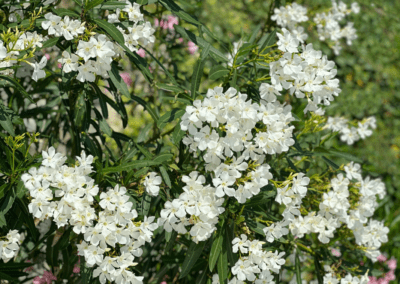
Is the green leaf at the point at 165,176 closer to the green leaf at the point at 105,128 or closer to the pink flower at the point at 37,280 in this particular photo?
the green leaf at the point at 105,128

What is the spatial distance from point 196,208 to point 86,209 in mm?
381

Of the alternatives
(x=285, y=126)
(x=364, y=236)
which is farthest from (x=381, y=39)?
(x=285, y=126)

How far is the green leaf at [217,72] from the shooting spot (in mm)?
1605

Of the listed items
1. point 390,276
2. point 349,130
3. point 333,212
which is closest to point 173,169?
point 333,212

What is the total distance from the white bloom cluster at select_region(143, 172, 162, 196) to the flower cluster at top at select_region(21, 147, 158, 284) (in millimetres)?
138

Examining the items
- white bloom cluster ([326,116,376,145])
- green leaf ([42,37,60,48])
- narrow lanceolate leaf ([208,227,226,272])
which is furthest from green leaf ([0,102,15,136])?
white bloom cluster ([326,116,376,145])

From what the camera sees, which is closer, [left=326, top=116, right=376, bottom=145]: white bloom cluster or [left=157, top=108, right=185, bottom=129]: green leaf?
[left=157, top=108, right=185, bottom=129]: green leaf

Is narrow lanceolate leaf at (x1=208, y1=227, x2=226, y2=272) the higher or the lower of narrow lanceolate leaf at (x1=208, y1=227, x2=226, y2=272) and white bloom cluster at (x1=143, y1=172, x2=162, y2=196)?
the lower

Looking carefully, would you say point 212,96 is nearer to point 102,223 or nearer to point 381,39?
point 102,223

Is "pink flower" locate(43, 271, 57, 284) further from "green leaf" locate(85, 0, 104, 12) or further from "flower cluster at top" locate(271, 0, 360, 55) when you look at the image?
"flower cluster at top" locate(271, 0, 360, 55)

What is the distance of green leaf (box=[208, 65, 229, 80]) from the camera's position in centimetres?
161

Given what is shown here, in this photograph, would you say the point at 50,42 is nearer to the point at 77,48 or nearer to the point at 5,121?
the point at 77,48

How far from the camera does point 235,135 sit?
1403mm

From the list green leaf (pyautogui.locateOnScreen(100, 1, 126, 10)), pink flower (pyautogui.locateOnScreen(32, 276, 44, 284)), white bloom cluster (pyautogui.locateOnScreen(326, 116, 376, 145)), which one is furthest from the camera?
white bloom cluster (pyautogui.locateOnScreen(326, 116, 376, 145))
